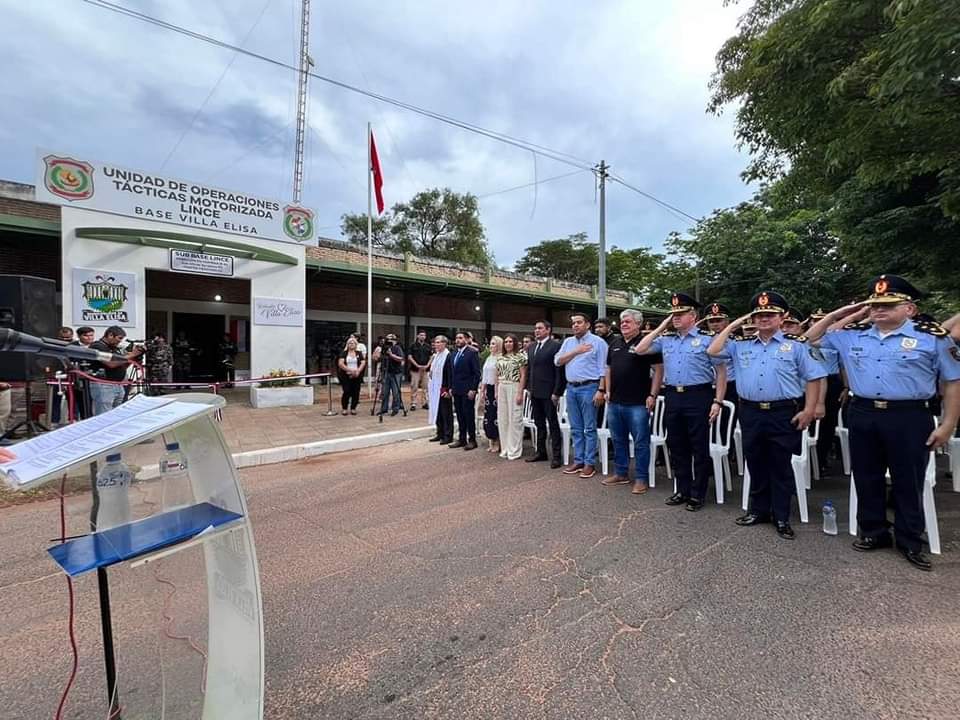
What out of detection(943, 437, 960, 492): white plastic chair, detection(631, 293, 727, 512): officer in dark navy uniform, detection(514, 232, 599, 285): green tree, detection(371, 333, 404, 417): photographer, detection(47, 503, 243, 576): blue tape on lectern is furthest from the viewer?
detection(514, 232, 599, 285): green tree

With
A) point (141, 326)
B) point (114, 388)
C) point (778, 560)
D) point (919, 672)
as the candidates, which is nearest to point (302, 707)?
point (919, 672)

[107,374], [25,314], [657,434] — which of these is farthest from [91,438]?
[107,374]

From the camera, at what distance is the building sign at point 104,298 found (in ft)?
29.9

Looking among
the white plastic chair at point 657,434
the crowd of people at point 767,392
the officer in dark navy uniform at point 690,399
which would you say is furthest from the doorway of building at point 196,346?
the officer in dark navy uniform at point 690,399

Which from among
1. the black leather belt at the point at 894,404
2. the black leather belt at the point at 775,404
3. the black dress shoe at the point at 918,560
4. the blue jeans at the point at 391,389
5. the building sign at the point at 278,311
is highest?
the building sign at the point at 278,311

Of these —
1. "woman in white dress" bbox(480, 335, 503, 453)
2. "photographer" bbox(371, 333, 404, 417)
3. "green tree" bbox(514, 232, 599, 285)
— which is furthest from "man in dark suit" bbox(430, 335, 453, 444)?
"green tree" bbox(514, 232, 599, 285)

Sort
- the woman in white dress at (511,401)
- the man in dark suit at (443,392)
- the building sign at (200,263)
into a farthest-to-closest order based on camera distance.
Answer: the building sign at (200,263) → the man in dark suit at (443,392) → the woman in white dress at (511,401)

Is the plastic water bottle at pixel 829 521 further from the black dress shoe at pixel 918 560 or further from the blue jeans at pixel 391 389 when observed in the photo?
the blue jeans at pixel 391 389

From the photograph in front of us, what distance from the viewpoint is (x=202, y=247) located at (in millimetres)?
10734

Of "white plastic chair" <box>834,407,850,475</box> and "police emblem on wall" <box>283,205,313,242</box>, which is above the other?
"police emblem on wall" <box>283,205,313,242</box>

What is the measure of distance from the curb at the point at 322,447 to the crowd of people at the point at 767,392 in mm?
2217

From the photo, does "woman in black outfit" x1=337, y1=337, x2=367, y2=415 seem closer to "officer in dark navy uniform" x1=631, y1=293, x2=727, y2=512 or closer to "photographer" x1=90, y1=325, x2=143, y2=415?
"photographer" x1=90, y1=325, x2=143, y2=415

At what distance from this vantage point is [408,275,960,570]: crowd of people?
3266 mm

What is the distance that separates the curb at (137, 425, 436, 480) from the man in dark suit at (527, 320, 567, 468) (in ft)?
9.11
